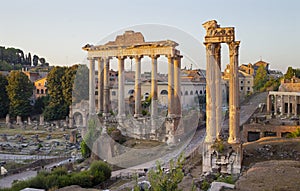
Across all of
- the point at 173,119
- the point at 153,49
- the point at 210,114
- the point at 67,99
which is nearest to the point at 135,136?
the point at 173,119

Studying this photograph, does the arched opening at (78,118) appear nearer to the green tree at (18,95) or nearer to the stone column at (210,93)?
the green tree at (18,95)

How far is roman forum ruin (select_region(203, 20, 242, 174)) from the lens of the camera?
677 inches

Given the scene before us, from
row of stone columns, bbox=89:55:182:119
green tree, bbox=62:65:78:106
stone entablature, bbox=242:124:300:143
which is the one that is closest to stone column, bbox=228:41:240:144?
row of stone columns, bbox=89:55:182:119

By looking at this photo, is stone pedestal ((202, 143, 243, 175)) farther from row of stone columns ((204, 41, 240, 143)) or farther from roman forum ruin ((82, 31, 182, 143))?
roman forum ruin ((82, 31, 182, 143))

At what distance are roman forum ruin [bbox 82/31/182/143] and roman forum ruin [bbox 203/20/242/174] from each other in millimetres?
8824

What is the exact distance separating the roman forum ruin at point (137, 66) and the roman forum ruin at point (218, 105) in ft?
29.0

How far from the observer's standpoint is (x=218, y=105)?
18125mm

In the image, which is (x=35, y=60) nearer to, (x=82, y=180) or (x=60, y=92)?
(x=60, y=92)

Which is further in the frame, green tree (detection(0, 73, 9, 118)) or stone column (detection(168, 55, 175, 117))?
green tree (detection(0, 73, 9, 118))

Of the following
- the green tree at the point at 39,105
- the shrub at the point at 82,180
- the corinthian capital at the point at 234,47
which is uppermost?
the corinthian capital at the point at 234,47

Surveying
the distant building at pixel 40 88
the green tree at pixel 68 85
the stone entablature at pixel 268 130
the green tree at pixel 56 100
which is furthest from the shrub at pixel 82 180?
the distant building at pixel 40 88

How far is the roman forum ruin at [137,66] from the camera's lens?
2750 cm

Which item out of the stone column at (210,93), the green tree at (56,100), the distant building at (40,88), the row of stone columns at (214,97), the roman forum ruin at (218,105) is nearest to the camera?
the roman forum ruin at (218,105)

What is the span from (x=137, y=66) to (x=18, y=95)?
29125mm
